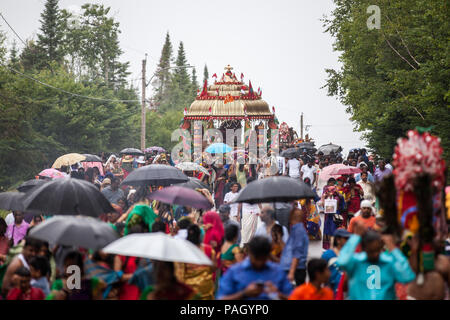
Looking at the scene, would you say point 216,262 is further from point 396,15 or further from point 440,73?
point 396,15

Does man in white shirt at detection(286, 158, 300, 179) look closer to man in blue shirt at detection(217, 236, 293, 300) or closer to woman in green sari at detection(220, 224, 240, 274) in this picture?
woman in green sari at detection(220, 224, 240, 274)

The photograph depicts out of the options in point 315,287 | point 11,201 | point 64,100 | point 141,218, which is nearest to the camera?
point 315,287

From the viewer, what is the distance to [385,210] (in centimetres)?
673

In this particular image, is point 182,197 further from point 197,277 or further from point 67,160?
point 67,160

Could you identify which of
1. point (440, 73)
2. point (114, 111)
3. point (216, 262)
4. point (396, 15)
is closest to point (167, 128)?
point (114, 111)

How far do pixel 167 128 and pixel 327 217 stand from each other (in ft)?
196

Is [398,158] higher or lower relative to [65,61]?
lower

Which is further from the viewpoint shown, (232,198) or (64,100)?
(64,100)

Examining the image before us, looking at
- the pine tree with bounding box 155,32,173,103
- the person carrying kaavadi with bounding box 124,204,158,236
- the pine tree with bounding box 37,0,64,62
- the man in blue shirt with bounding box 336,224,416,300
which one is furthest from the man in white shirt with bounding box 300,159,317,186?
the pine tree with bounding box 155,32,173,103

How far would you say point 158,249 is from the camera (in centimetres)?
623

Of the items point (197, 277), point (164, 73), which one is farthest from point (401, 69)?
point (164, 73)

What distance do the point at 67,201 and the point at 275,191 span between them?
2.84 metres

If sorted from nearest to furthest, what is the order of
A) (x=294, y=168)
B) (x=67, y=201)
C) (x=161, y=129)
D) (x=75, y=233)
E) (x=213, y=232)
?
1. (x=75, y=233)
2. (x=67, y=201)
3. (x=213, y=232)
4. (x=294, y=168)
5. (x=161, y=129)

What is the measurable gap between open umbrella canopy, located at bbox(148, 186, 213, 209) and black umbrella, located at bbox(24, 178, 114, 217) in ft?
5.46
